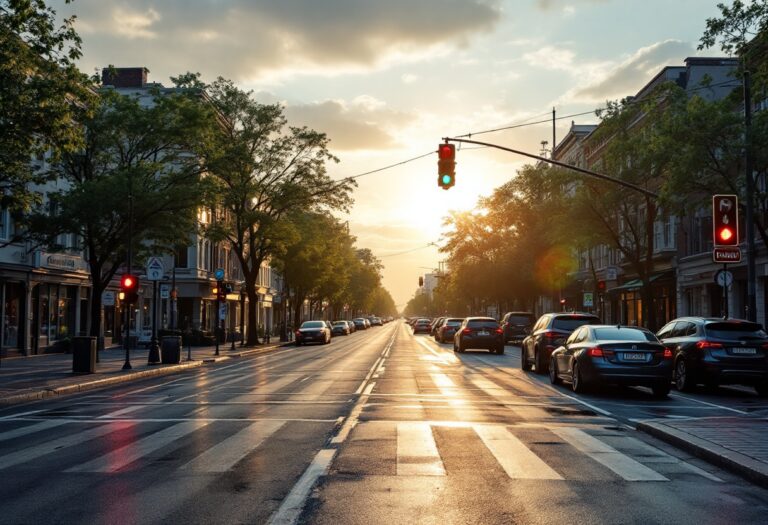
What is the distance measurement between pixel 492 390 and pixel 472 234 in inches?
1936

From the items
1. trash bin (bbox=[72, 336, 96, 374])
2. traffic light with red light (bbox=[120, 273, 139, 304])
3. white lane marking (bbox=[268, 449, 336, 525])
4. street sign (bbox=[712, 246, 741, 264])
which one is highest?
street sign (bbox=[712, 246, 741, 264])

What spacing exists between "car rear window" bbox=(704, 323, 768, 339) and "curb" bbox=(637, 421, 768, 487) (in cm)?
685

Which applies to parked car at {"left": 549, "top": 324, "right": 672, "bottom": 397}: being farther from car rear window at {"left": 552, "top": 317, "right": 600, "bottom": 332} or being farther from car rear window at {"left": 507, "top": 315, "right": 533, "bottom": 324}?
car rear window at {"left": 507, "top": 315, "right": 533, "bottom": 324}

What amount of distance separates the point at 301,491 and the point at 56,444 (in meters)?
4.42

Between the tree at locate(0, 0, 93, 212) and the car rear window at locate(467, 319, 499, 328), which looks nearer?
the tree at locate(0, 0, 93, 212)


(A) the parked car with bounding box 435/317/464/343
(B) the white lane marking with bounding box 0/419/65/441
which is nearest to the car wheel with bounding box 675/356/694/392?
(B) the white lane marking with bounding box 0/419/65/441

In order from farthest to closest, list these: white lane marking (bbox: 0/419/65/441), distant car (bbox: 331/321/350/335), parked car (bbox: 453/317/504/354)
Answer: distant car (bbox: 331/321/350/335) < parked car (bbox: 453/317/504/354) < white lane marking (bbox: 0/419/65/441)

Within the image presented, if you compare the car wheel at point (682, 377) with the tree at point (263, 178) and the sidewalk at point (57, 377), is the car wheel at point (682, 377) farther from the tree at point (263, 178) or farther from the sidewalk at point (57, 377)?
the tree at point (263, 178)

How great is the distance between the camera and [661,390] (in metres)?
16.0

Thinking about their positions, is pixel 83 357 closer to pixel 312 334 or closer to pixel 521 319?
pixel 521 319

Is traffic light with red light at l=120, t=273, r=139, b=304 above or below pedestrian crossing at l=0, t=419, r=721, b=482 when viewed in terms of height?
above

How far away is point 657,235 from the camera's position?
45969 millimetres

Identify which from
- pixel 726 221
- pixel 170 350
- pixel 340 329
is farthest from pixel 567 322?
pixel 340 329

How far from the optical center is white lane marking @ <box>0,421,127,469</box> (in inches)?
336
